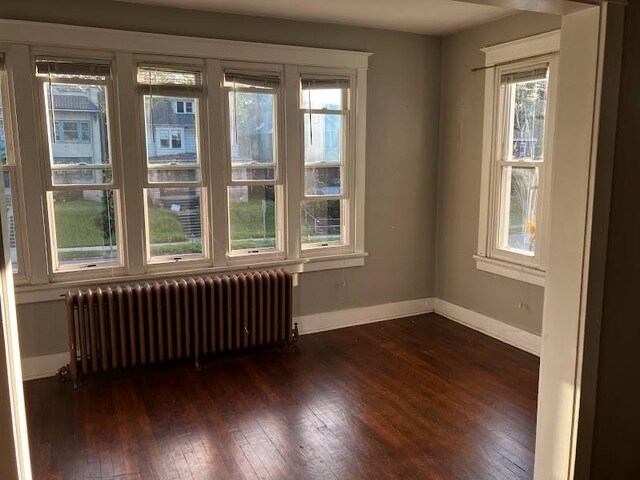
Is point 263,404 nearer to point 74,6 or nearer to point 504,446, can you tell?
point 504,446

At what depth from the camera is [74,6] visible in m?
3.67

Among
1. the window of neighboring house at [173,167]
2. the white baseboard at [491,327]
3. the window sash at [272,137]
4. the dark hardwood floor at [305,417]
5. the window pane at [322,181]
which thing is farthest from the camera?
the window pane at [322,181]

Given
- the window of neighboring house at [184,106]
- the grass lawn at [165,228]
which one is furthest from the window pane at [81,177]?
the window of neighboring house at [184,106]

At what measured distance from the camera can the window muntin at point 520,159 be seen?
13.7ft

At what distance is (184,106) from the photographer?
4148mm

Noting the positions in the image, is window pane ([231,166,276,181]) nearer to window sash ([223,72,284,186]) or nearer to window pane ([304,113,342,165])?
window sash ([223,72,284,186])

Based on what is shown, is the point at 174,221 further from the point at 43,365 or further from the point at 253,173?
the point at 43,365

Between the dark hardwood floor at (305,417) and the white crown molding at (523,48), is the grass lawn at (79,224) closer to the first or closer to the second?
the dark hardwood floor at (305,417)

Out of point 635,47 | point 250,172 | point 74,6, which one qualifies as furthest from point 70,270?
point 635,47

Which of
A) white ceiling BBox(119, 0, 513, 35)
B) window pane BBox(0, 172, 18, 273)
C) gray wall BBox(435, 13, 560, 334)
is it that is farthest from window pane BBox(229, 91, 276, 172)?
gray wall BBox(435, 13, 560, 334)

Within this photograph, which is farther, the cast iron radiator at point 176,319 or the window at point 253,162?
the window at point 253,162

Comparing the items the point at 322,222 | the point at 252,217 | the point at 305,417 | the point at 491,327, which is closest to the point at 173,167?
the point at 252,217

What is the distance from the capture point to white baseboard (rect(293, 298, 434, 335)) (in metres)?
4.85

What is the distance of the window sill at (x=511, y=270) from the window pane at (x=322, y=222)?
4.25 feet
